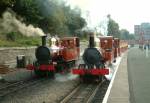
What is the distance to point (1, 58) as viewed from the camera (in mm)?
→ 29312

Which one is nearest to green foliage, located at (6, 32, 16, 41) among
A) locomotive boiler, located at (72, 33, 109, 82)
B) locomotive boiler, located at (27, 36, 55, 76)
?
locomotive boiler, located at (27, 36, 55, 76)

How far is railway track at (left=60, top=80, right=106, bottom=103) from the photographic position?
15.6 meters

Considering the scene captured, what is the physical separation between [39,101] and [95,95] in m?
2.71

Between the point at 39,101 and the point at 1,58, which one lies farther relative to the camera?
the point at 1,58

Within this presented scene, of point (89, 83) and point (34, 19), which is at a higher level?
point (34, 19)

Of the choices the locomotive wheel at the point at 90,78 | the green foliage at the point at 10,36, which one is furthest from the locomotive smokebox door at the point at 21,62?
the locomotive wheel at the point at 90,78

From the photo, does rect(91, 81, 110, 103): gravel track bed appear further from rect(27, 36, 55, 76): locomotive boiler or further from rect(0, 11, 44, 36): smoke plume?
rect(0, 11, 44, 36): smoke plume

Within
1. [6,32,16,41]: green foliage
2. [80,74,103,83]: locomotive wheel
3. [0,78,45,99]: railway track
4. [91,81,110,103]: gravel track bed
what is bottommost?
[91,81,110,103]: gravel track bed

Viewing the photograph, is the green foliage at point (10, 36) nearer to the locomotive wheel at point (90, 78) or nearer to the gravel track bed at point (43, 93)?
the gravel track bed at point (43, 93)

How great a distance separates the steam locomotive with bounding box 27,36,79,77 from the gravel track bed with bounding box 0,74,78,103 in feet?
6.99

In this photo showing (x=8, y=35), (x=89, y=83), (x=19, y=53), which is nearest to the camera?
(x=89, y=83)

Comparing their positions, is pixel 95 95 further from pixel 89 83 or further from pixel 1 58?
pixel 1 58

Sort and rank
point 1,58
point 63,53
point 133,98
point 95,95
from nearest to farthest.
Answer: point 133,98 → point 95,95 → point 63,53 → point 1,58

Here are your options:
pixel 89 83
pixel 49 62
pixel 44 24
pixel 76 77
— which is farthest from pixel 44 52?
pixel 44 24
